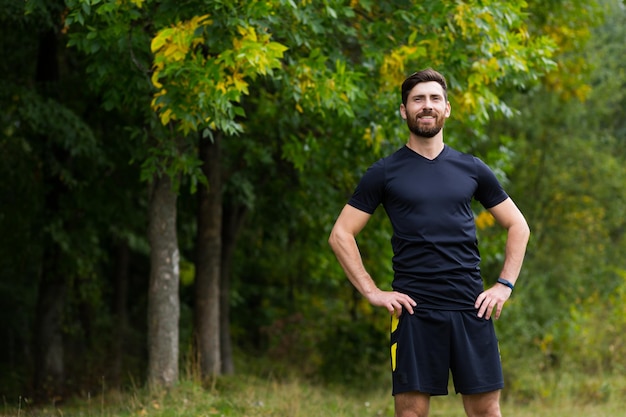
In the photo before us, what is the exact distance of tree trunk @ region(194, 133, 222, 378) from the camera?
12.3m

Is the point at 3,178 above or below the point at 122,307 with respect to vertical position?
above

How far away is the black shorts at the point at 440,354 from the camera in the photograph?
4.32 m

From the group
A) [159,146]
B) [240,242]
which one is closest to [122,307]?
[240,242]

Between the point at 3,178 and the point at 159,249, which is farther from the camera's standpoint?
the point at 3,178

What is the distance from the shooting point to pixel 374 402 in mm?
11883

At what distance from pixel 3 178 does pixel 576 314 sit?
31.9ft

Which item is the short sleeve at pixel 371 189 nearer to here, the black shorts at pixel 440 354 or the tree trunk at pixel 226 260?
the black shorts at pixel 440 354

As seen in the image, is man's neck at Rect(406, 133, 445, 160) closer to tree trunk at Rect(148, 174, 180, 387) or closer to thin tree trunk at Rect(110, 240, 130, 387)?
tree trunk at Rect(148, 174, 180, 387)

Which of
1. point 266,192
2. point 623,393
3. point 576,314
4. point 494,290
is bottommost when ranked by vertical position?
point 623,393

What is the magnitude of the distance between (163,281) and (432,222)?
5.71 metres

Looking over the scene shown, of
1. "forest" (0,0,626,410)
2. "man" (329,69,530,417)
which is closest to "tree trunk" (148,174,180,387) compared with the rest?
"forest" (0,0,626,410)

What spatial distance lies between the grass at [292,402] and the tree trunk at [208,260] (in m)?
0.69

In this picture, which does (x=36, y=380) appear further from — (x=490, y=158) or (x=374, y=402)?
(x=490, y=158)

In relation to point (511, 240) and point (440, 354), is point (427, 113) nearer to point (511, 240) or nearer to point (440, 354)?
point (511, 240)
